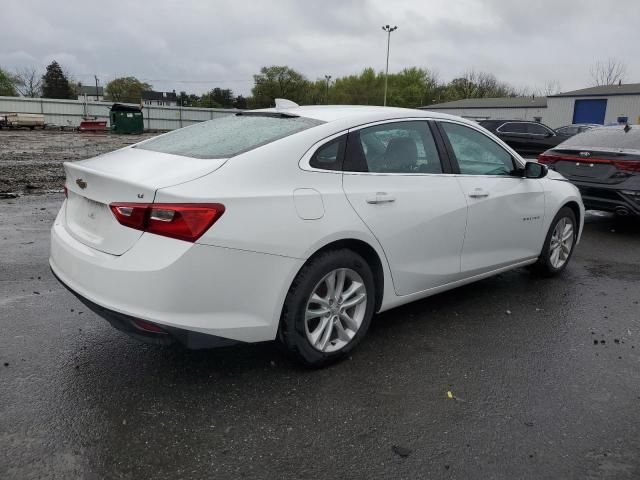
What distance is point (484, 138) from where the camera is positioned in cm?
450

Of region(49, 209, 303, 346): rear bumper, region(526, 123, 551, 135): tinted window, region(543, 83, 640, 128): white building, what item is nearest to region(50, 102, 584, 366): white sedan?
region(49, 209, 303, 346): rear bumper

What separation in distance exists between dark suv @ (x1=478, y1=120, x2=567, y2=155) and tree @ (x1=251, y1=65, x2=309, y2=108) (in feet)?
199

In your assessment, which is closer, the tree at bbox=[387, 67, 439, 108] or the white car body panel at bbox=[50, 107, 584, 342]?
the white car body panel at bbox=[50, 107, 584, 342]

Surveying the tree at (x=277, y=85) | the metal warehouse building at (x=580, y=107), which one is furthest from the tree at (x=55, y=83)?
the metal warehouse building at (x=580, y=107)

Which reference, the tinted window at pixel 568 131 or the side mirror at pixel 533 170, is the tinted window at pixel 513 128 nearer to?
the tinted window at pixel 568 131

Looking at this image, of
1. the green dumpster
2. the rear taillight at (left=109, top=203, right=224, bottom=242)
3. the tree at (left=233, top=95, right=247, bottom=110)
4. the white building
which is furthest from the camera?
the tree at (left=233, top=95, right=247, bottom=110)

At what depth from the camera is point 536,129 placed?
68.1ft

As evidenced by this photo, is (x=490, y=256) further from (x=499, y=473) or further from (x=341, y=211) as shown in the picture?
(x=499, y=473)

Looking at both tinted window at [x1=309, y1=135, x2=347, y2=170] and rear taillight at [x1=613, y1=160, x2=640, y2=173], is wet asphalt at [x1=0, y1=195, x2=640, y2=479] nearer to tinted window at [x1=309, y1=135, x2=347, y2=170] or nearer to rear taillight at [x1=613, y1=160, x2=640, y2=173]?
tinted window at [x1=309, y1=135, x2=347, y2=170]

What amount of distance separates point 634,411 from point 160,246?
2702 mm

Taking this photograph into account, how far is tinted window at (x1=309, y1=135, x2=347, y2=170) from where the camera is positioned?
3.21 meters

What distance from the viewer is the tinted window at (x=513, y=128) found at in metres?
20.8

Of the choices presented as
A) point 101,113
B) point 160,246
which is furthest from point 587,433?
point 101,113

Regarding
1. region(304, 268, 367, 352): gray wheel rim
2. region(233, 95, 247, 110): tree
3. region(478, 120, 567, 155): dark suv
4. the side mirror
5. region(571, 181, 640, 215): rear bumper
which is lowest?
region(304, 268, 367, 352): gray wheel rim
